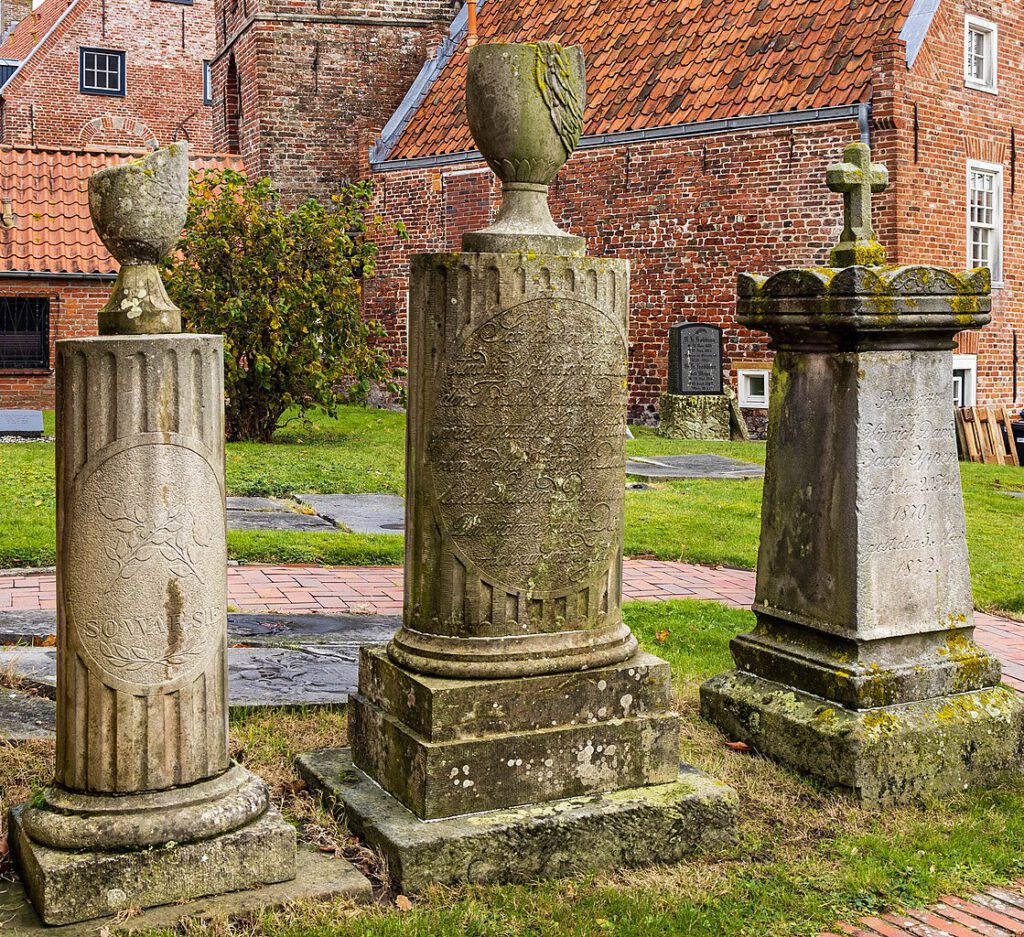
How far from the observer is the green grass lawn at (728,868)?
3.71 metres

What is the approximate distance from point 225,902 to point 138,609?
80 centimetres

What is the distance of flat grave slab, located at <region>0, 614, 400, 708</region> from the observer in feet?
18.1

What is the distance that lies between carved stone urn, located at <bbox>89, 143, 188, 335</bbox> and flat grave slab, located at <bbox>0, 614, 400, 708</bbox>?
1.79 m

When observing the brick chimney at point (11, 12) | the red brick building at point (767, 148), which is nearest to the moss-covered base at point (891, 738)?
the red brick building at point (767, 148)

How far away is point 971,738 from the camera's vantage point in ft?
16.5

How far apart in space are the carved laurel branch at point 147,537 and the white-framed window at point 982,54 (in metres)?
17.7

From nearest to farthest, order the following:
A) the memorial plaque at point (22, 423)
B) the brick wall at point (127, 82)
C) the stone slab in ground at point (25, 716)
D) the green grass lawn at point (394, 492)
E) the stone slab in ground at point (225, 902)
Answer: the stone slab in ground at point (225, 902), the stone slab in ground at point (25, 716), the green grass lawn at point (394, 492), the memorial plaque at point (22, 423), the brick wall at point (127, 82)

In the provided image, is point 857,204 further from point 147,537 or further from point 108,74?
point 108,74

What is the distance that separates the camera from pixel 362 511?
36.0 ft

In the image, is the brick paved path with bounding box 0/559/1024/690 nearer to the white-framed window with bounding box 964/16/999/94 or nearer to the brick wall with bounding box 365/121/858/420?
the brick wall with bounding box 365/121/858/420

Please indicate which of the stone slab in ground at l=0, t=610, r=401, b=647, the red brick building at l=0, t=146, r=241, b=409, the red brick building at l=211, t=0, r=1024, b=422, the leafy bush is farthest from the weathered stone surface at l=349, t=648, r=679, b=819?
the red brick building at l=0, t=146, r=241, b=409

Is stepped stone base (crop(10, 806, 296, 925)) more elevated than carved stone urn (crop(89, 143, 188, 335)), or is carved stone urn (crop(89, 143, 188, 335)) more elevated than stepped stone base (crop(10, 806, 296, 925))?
carved stone urn (crop(89, 143, 188, 335))

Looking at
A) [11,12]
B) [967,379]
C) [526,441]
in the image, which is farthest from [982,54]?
[11,12]

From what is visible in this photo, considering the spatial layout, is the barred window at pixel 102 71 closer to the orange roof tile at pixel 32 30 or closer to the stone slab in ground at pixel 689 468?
the orange roof tile at pixel 32 30
